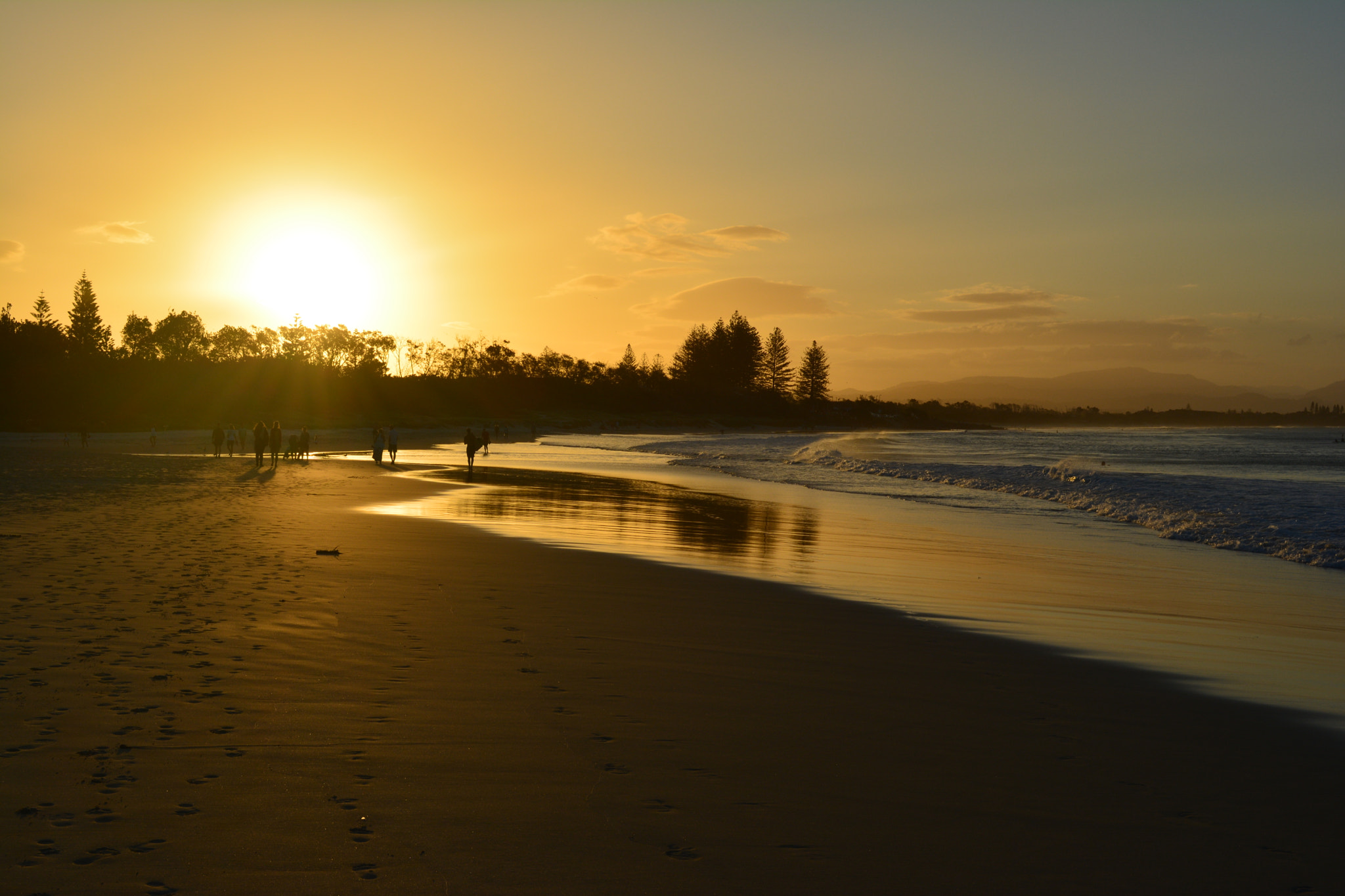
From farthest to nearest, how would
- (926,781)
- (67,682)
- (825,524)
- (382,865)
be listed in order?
(825,524) → (67,682) → (926,781) → (382,865)

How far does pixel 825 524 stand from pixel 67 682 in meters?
15.8

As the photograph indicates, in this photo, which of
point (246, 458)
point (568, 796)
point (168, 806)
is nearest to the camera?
point (168, 806)

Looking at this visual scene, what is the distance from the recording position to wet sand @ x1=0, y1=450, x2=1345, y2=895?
12.7 feet

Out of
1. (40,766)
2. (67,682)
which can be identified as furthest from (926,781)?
(67,682)

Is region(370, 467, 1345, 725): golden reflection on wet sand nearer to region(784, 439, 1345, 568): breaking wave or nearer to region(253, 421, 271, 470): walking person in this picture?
region(784, 439, 1345, 568): breaking wave

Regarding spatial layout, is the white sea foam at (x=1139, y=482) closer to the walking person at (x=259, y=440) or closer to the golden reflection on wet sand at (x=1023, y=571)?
the golden reflection on wet sand at (x=1023, y=571)

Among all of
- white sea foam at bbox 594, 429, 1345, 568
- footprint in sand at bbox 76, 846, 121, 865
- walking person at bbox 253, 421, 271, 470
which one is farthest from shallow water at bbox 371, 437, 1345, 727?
walking person at bbox 253, 421, 271, 470

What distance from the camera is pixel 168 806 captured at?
4.16m

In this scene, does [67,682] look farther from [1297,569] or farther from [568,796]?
[1297,569]

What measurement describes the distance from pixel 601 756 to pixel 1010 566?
1065cm

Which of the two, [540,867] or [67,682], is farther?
[67,682]

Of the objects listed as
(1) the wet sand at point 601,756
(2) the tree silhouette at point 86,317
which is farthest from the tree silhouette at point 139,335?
(1) the wet sand at point 601,756

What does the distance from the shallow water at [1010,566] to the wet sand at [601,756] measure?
128 centimetres

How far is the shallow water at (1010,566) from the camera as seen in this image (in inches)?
340
